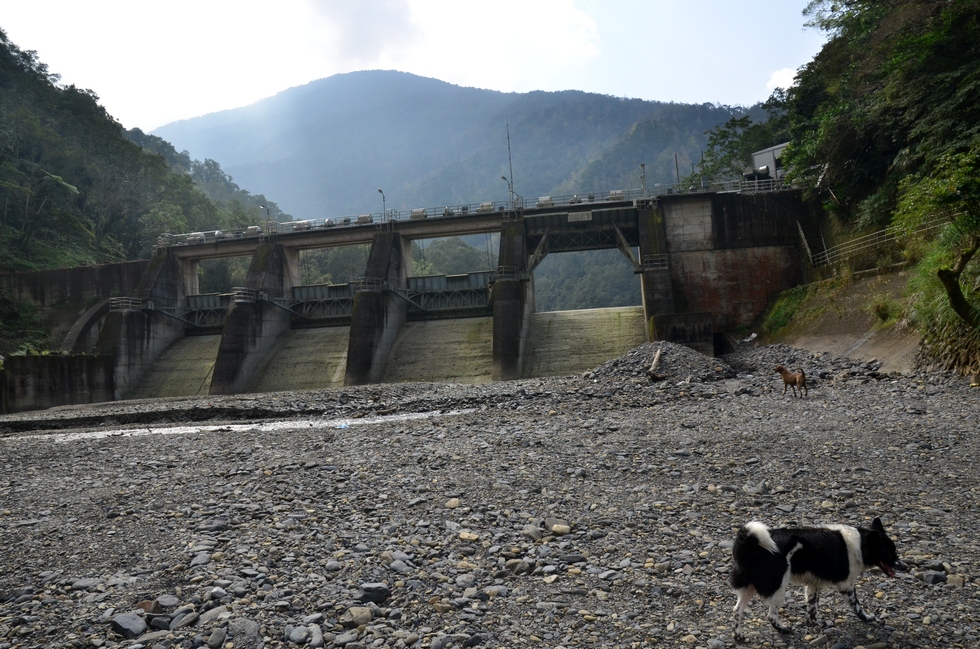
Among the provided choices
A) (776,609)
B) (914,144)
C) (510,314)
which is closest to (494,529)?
(776,609)

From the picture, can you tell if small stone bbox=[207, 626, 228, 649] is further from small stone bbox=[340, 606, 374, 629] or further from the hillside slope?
the hillside slope

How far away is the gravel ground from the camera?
12.3ft

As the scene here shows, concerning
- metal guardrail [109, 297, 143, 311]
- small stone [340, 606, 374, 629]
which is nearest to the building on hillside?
metal guardrail [109, 297, 143, 311]

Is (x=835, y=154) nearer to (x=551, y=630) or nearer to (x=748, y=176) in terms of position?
(x=748, y=176)

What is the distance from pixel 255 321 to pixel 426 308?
8668mm

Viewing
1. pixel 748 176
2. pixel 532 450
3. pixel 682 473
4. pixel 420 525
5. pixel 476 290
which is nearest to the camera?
pixel 420 525

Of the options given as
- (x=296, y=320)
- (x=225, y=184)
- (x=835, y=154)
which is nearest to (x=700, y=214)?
(x=835, y=154)

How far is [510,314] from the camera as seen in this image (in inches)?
1070

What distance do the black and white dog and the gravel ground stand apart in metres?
0.21

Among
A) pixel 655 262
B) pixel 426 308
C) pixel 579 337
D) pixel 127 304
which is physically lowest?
pixel 579 337

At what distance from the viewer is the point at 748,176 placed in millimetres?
40719

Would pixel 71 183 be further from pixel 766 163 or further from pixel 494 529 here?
pixel 494 529

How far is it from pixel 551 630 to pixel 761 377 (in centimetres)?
1472

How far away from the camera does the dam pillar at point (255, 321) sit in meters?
29.5
